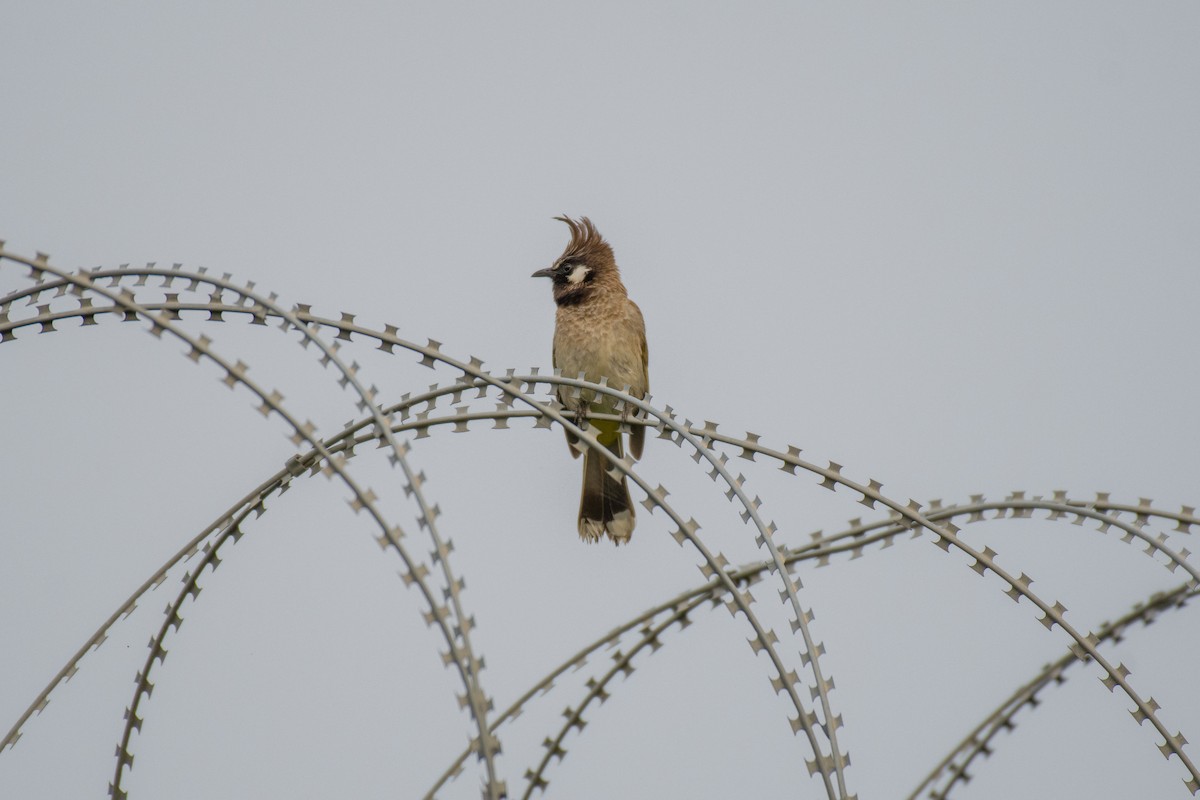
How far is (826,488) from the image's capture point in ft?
10.5

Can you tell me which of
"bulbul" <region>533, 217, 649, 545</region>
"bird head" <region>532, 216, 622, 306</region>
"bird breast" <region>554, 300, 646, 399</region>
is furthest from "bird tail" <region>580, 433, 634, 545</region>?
"bird head" <region>532, 216, 622, 306</region>

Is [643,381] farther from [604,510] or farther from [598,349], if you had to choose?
[604,510]

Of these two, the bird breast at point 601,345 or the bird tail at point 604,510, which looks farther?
the bird breast at point 601,345

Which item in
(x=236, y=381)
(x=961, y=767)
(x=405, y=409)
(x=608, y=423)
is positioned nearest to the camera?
(x=236, y=381)

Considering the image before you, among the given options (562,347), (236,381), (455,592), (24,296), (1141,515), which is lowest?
(455,592)

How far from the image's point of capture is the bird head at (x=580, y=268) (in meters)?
6.90

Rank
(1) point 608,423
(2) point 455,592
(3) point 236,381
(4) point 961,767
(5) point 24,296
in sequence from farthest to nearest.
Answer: (1) point 608,423 → (4) point 961,767 → (5) point 24,296 → (3) point 236,381 → (2) point 455,592

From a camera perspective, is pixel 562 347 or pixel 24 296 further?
pixel 562 347

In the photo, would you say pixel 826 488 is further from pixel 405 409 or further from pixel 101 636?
pixel 101 636

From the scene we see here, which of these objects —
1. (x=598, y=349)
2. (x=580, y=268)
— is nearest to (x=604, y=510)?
(x=598, y=349)

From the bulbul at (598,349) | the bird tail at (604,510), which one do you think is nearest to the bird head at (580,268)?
the bulbul at (598,349)

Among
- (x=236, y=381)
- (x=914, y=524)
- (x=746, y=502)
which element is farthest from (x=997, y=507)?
(x=236, y=381)

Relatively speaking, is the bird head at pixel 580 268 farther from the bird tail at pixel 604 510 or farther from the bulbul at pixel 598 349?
the bird tail at pixel 604 510

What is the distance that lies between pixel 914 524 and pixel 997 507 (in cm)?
26
